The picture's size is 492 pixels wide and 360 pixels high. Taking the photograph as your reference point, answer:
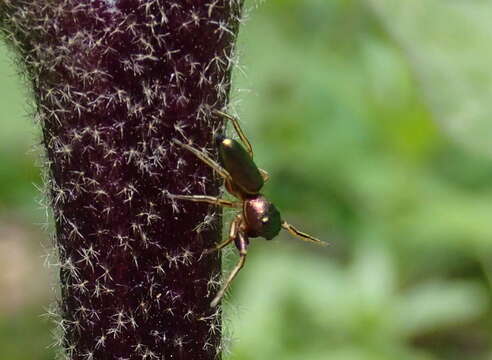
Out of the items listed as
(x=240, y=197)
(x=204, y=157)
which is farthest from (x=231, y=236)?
(x=204, y=157)

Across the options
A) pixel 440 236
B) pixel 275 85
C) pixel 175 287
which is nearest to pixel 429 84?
pixel 175 287

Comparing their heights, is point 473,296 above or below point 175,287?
below

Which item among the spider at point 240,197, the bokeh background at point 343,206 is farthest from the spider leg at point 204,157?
the bokeh background at point 343,206

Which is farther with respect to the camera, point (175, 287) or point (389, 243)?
point (389, 243)

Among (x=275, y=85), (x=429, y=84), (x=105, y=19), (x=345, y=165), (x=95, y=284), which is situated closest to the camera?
(x=105, y=19)

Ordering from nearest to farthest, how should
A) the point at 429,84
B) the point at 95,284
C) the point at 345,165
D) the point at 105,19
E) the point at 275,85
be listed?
1. the point at 105,19
2. the point at 95,284
3. the point at 429,84
4. the point at 345,165
5. the point at 275,85

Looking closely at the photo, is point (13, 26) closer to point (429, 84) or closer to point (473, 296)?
point (429, 84)
